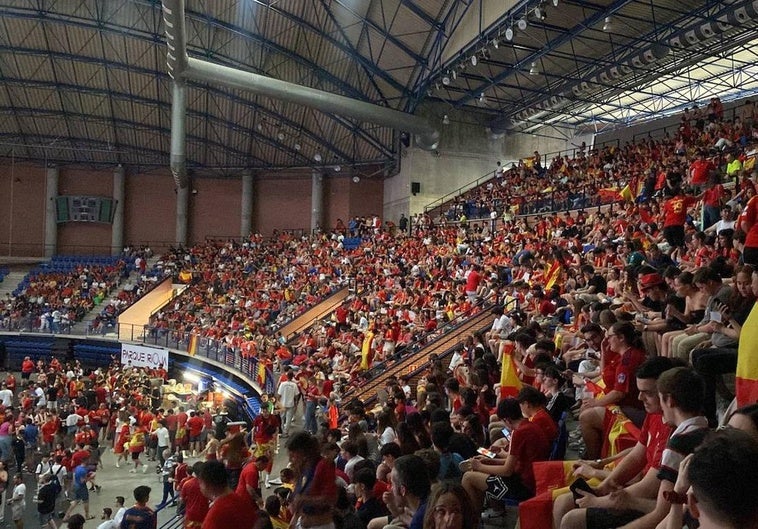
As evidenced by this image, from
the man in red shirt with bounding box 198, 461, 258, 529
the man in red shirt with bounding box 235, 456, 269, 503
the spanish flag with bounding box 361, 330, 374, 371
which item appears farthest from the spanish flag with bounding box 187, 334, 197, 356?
the man in red shirt with bounding box 198, 461, 258, 529

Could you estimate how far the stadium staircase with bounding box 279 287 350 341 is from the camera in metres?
22.3

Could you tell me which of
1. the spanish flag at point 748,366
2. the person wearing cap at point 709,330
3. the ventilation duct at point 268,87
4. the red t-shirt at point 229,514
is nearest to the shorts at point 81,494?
the red t-shirt at point 229,514

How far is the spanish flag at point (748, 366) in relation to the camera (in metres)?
3.10

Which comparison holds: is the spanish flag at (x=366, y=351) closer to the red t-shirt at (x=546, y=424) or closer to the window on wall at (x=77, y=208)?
the red t-shirt at (x=546, y=424)

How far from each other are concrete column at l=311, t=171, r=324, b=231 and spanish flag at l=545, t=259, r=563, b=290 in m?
25.8

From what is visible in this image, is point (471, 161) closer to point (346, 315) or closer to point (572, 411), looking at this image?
point (346, 315)

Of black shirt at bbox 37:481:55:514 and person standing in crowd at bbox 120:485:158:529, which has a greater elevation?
person standing in crowd at bbox 120:485:158:529

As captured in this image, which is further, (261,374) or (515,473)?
(261,374)

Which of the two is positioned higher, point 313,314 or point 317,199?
point 317,199

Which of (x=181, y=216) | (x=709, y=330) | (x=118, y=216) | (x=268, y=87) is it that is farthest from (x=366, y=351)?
(x=118, y=216)

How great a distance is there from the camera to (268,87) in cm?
2252

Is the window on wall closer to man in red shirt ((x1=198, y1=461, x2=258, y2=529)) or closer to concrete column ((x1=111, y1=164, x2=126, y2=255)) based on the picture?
concrete column ((x1=111, y1=164, x2=126, y2=255))

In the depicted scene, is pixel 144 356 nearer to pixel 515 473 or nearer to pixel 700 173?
pixel 700 173

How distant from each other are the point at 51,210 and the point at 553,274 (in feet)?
113
